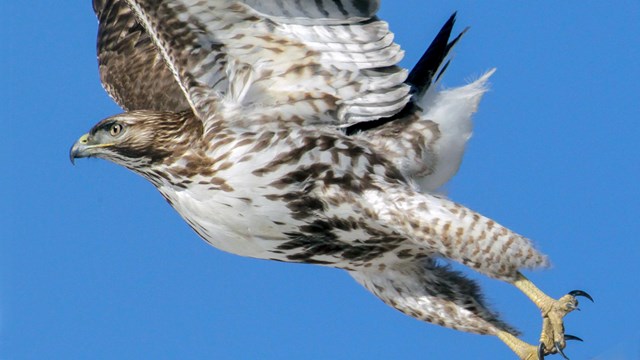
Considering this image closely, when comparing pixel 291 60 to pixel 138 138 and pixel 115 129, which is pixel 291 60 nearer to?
pixel 138 138

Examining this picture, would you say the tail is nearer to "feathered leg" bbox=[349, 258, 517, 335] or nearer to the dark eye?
"feathered leg" bbox=[349, 258, 517, 335]

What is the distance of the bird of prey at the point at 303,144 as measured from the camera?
9.30 metres

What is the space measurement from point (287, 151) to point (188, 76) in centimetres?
75

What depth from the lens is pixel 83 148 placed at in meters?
9.63

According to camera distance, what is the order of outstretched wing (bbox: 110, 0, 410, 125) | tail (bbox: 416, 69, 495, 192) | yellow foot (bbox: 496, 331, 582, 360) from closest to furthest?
outstretched wing (bbox: 110, 0, 410, 125), yellow foot (bbox: 496, 331, 582, 360), tail (bbox: 416, 69, 495, 192)

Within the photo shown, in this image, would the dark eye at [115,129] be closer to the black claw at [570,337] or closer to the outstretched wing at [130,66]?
the outstretched wing at [130,66]

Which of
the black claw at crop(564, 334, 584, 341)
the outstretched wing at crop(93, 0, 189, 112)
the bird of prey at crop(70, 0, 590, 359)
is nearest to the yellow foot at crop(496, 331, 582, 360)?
the bird of prey at crop(70, 0, 590, 359)

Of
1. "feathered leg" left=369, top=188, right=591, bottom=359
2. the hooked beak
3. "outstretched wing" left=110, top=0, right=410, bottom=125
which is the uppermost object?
"outstretched wing" left=110, top=0, right=410, bottom=125

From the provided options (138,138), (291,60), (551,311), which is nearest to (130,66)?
(138,138)

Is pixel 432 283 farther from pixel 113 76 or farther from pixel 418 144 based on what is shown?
pixel 113 76

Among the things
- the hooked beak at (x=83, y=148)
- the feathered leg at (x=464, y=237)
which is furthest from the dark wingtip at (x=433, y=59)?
the hooked beak at (x=83, y=148)

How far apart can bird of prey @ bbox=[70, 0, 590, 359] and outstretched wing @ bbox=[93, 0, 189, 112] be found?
107cm

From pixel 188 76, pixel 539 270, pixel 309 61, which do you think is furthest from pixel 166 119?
pixel 539 270

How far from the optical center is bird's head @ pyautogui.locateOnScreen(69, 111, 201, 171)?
9.40 metres
